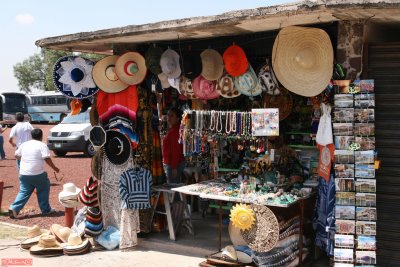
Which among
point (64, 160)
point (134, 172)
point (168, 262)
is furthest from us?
point (64, 160)

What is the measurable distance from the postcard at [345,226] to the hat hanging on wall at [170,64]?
2.72 meters

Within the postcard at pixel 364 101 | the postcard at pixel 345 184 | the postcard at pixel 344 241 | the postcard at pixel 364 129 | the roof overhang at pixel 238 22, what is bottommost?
the postcard at pixel 344 241

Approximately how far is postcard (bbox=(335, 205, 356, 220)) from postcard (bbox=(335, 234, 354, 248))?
0.62 ft

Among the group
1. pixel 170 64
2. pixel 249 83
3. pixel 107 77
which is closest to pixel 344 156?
pixel 249 83

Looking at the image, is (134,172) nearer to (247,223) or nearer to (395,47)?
(247,223)

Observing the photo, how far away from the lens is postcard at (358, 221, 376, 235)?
4.93m

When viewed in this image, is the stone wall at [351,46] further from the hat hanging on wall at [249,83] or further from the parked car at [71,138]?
the parked car at [71,138]

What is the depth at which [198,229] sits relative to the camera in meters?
7.53

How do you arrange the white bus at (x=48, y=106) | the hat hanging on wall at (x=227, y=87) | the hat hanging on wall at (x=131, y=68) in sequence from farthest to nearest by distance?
the white bus at (x=48, y=106) → the hat hanging on wall at (x=131, y=68) → the hat hanging on wall at (x=227, y=87)

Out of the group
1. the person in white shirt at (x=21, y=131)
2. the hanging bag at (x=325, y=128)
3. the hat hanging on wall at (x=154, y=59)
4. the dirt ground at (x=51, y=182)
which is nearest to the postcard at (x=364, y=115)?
the hanging bag at (x=325, y=128)

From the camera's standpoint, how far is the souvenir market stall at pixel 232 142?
17.4ft

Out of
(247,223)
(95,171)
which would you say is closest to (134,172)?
(95,171)

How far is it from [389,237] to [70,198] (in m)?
4.32

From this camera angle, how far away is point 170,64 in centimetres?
630
